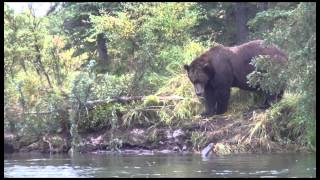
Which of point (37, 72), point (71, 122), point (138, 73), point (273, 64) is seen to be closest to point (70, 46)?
point (37, 72)

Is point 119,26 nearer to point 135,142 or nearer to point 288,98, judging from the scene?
point 135,142

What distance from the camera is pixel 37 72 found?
2091cm

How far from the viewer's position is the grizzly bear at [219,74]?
17.8 meters

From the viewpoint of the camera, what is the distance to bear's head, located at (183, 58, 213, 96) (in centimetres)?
1767

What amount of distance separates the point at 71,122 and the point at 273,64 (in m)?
6.97

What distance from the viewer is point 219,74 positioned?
703 inches

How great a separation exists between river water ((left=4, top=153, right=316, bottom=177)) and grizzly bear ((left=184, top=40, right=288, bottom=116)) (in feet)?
7.35

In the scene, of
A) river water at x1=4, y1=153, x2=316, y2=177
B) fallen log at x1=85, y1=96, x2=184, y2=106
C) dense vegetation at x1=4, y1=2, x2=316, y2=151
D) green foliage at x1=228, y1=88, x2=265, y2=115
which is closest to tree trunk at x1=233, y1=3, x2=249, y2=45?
dense vegetation at x1=4, y1=2, x2=316, y2=151

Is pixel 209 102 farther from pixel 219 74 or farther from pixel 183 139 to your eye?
→ pixel 183 139

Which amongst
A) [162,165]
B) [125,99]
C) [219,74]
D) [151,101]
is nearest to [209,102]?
[219,74]

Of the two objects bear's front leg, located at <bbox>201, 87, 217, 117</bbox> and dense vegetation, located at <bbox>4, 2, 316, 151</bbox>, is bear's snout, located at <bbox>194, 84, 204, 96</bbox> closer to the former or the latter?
bear's front leg, located at <bbox>201, 87, 217, 117</bbox>

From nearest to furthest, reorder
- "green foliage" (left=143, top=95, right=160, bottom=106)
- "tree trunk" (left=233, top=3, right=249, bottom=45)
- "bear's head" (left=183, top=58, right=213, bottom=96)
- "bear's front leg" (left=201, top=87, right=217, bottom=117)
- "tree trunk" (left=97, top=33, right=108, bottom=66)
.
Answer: "bear's head" (left=183, top=58, right=213, bottom=96), "bear's front leg" (left=201, top=87, right=217, bottom=117), "green foliage" (left=143, top=95, right=160, bottom=106), "tree trunk" (left=97, top=33, right=108, bottom=66), "tree trunk" (left=233, top=3, right=249, bottom=45)

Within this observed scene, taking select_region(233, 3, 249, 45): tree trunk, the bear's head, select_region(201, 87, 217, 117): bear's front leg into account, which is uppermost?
select_region(233, 3, 249, 45): tree trunk

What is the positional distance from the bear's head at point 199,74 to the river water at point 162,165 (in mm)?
2255
